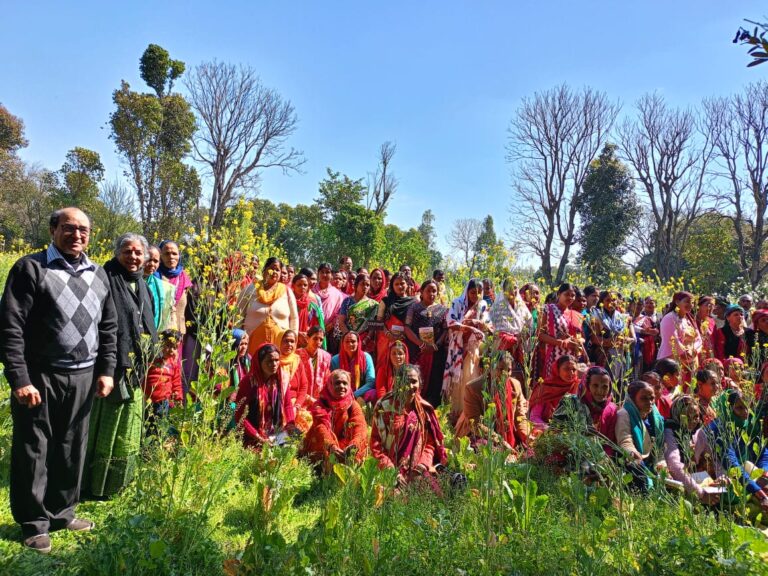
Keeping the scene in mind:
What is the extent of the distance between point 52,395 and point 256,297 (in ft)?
8.96

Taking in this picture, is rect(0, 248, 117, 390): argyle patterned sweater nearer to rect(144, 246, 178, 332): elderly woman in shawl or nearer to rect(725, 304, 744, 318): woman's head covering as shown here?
rect(144, 246, 178, 332): elderly woman in shawl

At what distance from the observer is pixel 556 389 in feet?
15.6

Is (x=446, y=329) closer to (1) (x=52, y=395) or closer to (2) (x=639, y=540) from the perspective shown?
(2) (x=639, y=540)

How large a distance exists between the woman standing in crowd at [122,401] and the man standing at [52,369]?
215 mm

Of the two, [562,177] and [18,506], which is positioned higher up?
[562,177]

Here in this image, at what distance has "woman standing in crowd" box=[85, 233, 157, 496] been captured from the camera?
3098 millimetres

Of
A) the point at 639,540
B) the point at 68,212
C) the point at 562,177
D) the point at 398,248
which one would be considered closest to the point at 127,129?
the point at 398,248

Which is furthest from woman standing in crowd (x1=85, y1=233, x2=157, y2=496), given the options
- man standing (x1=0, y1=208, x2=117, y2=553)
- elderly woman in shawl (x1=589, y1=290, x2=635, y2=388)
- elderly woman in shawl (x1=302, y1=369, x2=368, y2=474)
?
elderly woman in shawl (x1=589, y1=290, x2=635, y2=388)

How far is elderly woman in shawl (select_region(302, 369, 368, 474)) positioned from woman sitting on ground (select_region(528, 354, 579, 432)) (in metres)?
1.69

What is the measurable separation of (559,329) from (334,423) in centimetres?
288

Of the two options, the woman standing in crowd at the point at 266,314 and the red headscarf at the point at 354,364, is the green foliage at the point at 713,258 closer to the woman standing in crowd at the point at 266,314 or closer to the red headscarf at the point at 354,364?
the red headscarf at the point at 354,364

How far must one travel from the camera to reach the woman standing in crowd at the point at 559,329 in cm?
558

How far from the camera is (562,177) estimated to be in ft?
74.3

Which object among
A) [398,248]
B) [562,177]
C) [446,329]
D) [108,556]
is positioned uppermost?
[562,177]
